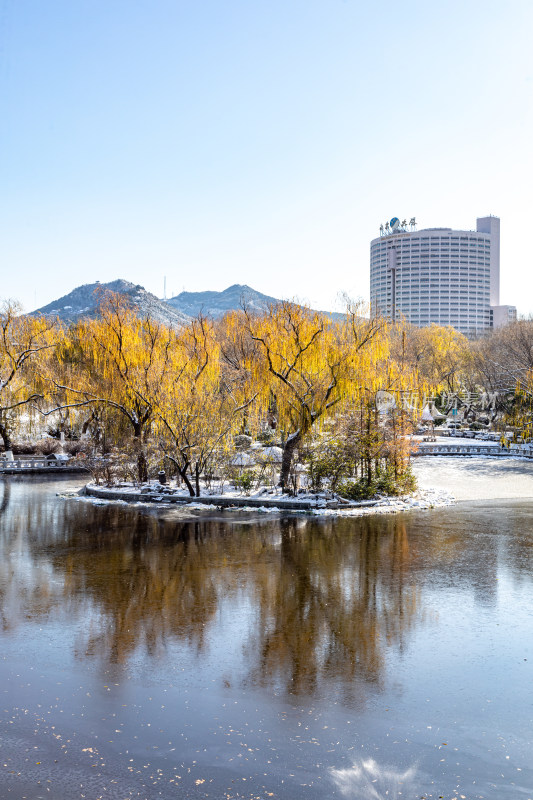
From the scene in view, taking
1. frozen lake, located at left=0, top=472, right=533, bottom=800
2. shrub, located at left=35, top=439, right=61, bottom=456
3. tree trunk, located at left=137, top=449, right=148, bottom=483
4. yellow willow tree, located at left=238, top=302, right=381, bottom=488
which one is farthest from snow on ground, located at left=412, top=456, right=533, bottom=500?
shrub, located at left=35, top=439, right=61, bottom=456

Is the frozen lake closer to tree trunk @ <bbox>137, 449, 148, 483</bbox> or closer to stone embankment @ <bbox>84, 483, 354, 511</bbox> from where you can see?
stone embankment @ <bbox>84, 483, 354, 511</bbox>

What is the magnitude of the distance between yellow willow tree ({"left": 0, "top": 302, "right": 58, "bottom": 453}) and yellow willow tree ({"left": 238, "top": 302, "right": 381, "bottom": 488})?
13229mm

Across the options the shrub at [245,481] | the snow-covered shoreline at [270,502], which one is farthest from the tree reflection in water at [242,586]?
the shrub at [245,481]

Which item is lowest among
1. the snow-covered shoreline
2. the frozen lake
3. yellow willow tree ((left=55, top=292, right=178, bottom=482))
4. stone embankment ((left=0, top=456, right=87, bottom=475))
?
the frozen lake

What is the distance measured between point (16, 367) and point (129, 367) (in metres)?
8.88

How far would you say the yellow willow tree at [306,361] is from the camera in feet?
77.7

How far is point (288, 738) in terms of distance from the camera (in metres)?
6.88

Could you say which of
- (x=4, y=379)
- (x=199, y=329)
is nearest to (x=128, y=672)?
(x=199, y=329)

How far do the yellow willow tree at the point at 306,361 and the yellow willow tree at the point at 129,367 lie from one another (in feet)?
13.7

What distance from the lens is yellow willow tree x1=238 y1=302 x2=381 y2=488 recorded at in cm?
2369

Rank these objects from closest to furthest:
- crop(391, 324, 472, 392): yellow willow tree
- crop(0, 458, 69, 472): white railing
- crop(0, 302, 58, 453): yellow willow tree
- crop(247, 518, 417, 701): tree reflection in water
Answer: crop(247, 518, 417, 701): tree reflection in water < crop(0, 458, 69, 472): white railing < crop(0, 302, 58, 453): yellow willow tree < crop(391, 324, 472, 392): yellow willow tree

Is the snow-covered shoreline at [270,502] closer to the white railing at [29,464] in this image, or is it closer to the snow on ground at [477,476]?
the snow on ground at [477,476]

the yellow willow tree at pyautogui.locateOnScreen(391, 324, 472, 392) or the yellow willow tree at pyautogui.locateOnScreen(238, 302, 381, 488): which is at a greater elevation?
the yellow willow tree at pyautogui.locateOnScreen(391, 324, 472, 392)

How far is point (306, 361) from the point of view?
80.7 ft
